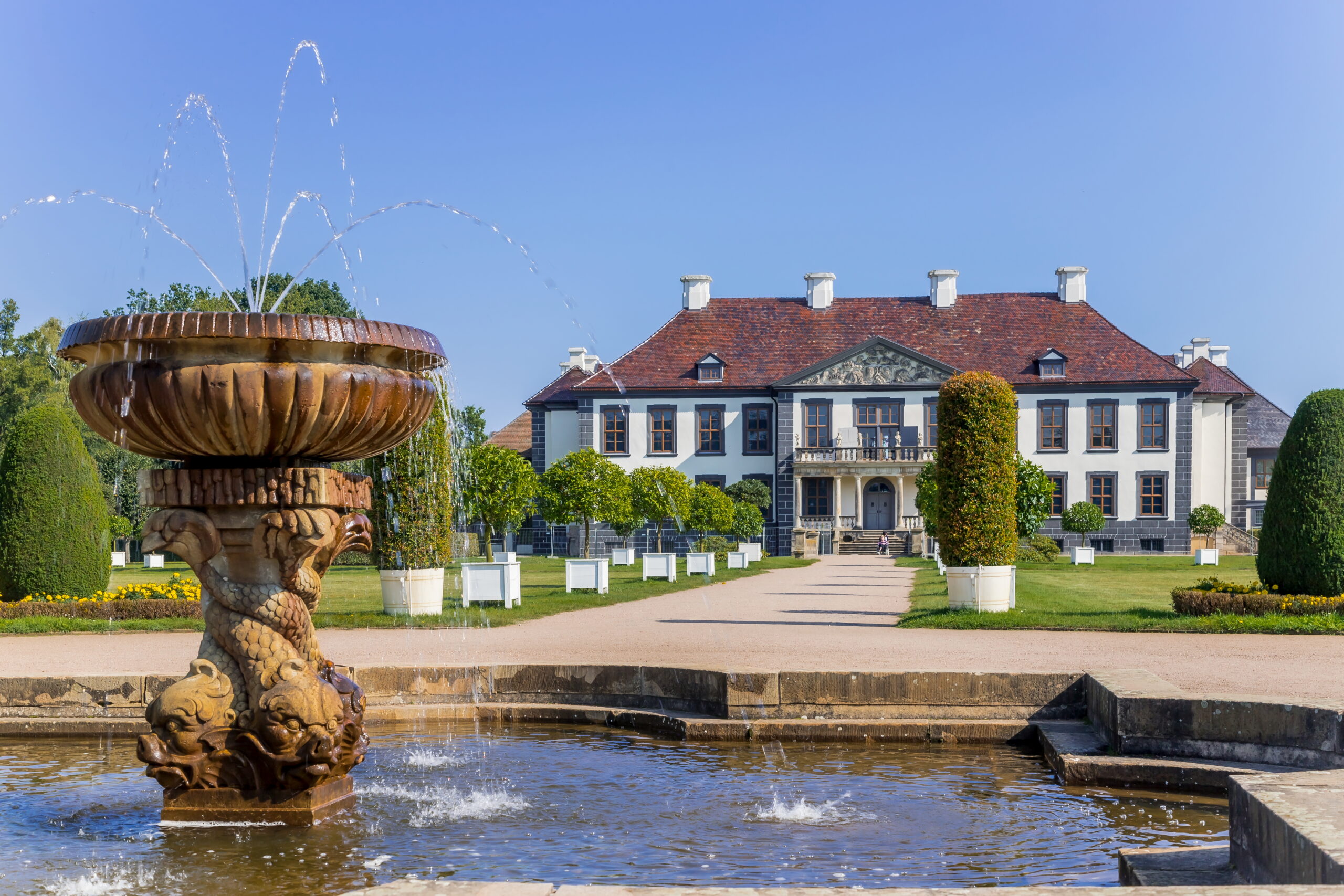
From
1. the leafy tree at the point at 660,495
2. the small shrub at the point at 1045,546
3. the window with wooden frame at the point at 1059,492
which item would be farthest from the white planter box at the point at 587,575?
the window with wooden frame at the point at 1059,492

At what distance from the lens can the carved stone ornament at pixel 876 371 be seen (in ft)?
160

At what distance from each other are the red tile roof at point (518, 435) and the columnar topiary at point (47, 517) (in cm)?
4128

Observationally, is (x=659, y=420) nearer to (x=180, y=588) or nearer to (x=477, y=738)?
(x=180, y=588)

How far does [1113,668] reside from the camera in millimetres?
7980

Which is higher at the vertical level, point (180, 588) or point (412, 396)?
point (412, 396)

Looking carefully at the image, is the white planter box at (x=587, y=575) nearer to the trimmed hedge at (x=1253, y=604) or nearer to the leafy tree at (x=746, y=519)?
the trimmed hedge at (x=1253, y=604)

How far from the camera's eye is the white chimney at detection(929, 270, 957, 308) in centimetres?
5197

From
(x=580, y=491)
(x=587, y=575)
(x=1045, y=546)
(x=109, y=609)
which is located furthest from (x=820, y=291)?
(x=109, y=609)

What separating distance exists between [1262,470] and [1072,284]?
13.7m

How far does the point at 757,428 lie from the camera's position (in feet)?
165

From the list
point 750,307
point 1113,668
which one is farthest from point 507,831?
point 750,307

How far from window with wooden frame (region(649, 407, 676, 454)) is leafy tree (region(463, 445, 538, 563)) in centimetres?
2678

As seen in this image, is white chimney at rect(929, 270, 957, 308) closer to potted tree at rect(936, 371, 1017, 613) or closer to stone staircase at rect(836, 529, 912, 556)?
stone staircase at rect(836, 529, 912, 556)

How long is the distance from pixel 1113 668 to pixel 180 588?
529 inches
